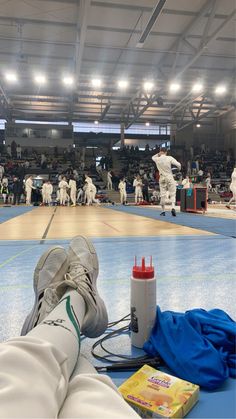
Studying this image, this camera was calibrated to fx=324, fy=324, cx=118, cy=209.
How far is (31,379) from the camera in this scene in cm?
75

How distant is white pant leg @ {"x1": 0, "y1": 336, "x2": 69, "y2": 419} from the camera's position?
2.24 ft

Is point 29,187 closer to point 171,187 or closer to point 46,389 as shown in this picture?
point 171,187

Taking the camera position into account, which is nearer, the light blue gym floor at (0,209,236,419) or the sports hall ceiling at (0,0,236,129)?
the light blue gym floor at (0,209,236,419)

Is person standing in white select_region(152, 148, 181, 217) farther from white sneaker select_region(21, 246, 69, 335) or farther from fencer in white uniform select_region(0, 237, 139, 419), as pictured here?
fencer in white uniform select_region(0, 237, 139, 419)

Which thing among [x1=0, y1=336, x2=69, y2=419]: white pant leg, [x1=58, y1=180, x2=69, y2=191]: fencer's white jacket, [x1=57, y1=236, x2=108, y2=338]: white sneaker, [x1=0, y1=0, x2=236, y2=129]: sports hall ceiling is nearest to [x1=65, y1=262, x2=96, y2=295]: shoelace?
[x1=57, y1=236, x2=108, y2=338]: white sneaker

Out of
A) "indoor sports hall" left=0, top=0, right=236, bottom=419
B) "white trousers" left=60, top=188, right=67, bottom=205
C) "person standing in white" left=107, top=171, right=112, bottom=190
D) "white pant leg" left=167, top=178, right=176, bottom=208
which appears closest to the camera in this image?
"indoor sports hall" left=0, top=0, right=236, bottom=419

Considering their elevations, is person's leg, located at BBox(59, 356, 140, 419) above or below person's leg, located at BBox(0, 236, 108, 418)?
below

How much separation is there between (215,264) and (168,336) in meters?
1.79

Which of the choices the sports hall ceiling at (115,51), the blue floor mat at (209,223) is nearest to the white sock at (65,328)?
the blue floor mat at (209,223)

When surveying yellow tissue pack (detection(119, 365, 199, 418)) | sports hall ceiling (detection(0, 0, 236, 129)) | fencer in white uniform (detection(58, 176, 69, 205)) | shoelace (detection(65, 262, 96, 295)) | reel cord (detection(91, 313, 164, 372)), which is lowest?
reel cord (detection(91, 313, 164, 372))

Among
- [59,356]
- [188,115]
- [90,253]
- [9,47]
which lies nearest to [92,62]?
[9,47]

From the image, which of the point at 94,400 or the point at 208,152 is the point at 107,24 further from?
the point at 208,152

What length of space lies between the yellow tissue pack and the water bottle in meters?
0.30

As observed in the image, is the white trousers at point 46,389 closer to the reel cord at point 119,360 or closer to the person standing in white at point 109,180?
the reel cord at point 119,360
